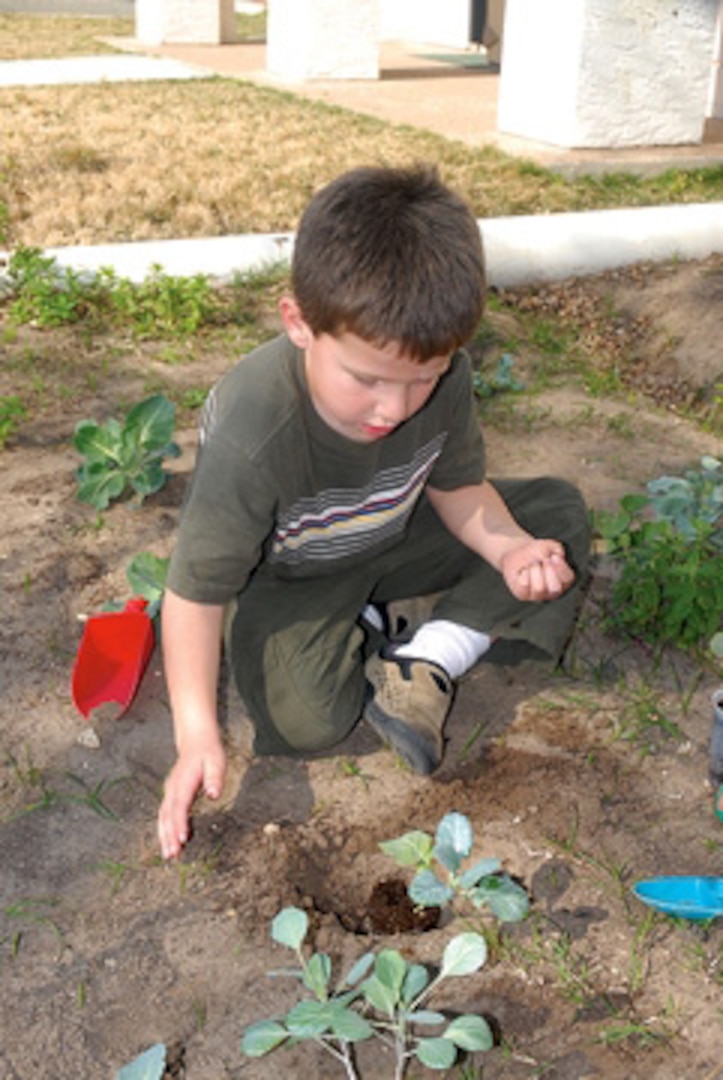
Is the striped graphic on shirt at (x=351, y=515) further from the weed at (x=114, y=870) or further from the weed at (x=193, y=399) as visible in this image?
the weed at (x=193, y=399)

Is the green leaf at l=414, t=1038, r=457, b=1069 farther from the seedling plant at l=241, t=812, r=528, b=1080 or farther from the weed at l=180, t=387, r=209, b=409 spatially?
the weed at l=180, t=387, r=209, b=409

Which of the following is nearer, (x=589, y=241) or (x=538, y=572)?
(x=538, y=572)

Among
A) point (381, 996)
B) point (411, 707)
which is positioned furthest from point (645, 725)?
point (381, 996)

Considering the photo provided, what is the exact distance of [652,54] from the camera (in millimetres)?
7379

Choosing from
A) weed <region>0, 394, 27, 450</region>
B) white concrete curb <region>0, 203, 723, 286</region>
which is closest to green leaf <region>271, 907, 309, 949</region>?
weed <region>0, 394, 27, 450</region>

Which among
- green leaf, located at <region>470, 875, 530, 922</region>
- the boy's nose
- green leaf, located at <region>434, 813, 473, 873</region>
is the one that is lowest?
green leaf, located at <region>470, 875, 530, 922</region>

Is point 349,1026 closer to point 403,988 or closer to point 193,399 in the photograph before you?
point 403,988

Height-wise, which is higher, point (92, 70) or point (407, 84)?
point (407, 84)

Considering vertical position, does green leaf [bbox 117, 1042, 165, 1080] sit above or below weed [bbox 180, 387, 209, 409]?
above

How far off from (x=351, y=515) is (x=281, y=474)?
0.25m

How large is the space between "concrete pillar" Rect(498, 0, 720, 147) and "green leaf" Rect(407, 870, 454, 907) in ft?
19.6

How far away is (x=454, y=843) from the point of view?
7.05ft

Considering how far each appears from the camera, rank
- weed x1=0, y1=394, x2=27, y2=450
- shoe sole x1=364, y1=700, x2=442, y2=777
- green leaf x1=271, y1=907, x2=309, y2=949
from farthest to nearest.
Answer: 1. weed x1=0, y1=394, x2=27, y2=450
2. shoe sole x1=364, y1=700, x2=442, y2=777
3. green leaf x1=271, y1=907, x2=309, y2=949

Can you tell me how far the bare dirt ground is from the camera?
2.04 metres
